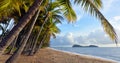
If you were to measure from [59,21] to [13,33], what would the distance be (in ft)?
62.2

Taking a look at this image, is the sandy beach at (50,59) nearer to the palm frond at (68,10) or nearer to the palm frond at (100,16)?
the palm frond at (68,10)

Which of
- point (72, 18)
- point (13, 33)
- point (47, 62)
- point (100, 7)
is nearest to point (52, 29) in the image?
point (47, 62)

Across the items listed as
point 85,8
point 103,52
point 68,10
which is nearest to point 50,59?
point 68,10

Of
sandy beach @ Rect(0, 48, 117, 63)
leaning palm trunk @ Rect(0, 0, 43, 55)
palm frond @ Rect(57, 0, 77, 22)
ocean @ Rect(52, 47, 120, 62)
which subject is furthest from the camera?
ocean @ Rect(52, 47, 120, 62)

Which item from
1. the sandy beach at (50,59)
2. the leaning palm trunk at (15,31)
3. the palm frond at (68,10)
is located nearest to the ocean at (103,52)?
the sandy beach at (50,59)

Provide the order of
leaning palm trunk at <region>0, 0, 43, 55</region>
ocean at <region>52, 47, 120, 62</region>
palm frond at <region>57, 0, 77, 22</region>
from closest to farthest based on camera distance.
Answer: leaning palm trunk at <region>0, 0, 43, 55</region> < palm frond at <region>57, 0, 77, 22</region> < ocean at <region>52, 47, 120, 62</region>

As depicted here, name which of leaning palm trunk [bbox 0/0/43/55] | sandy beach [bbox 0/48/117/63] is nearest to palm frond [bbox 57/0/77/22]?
leaning palm trunk [bbox 0/0/43/55]

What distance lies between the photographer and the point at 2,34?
30.2m

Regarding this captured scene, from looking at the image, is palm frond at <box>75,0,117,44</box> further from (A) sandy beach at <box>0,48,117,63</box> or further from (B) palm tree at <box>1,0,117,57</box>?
(A) sandy beach at <box>0,48,117,63</box>

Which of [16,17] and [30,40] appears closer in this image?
[16,17]

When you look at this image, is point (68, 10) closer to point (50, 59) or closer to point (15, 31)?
point (15, 31)

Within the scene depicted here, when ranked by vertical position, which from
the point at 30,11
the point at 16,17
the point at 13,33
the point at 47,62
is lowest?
the point at 47,62

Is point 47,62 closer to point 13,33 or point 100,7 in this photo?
point 100,7

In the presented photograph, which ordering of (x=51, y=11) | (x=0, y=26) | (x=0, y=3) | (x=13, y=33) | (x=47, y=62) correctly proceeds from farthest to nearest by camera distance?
(x=0, y=26) < (x=51, y=11) < (x=47, y=62) < (x=0, y=3) < (x=13, y=33)
